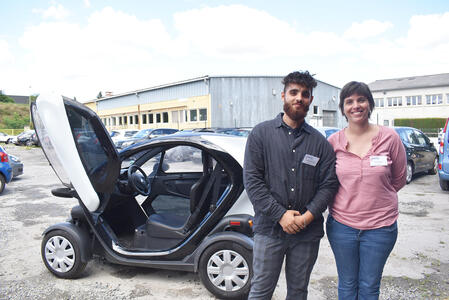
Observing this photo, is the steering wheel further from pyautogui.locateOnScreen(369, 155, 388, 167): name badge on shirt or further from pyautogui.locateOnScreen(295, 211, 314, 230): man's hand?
pyautogui.locateOnScreen(369, 155, 388, 167): name badge on shirt

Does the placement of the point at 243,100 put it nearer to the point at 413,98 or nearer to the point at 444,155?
the point at 444,155

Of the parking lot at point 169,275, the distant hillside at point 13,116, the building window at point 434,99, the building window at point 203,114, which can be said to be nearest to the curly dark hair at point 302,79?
the parking lot at point 169,275

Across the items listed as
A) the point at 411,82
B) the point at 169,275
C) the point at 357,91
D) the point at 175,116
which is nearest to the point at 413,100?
the point at 411,82

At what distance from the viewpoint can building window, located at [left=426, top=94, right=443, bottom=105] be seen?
50.0 m

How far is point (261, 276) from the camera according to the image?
220cm

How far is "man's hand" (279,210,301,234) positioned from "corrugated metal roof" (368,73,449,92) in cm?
5740

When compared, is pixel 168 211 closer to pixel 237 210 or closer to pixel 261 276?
pixel 237 210

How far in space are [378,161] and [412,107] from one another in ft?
188

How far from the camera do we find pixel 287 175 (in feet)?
6.98

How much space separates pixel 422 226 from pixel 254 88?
84.3 ft

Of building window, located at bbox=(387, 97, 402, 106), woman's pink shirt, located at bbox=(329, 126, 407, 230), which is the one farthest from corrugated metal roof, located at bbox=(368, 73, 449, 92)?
woman's pink shirt, located at bbox=(329, 126, 407, 230)

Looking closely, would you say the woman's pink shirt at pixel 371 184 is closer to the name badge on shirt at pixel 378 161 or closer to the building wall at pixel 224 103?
the name badge on shirt at pixel 378 161

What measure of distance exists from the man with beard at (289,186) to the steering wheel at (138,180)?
219cm

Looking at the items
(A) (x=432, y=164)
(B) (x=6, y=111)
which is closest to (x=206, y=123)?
(A) (x=432, y=164)
